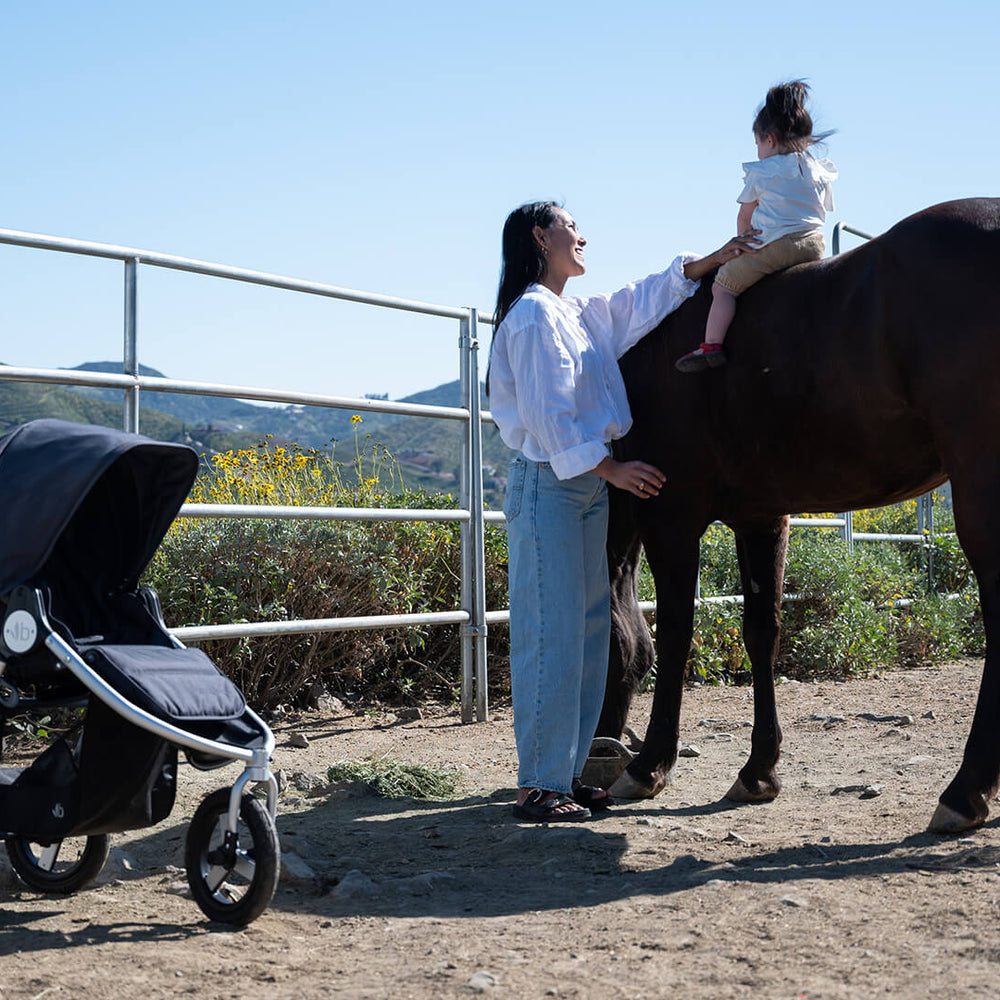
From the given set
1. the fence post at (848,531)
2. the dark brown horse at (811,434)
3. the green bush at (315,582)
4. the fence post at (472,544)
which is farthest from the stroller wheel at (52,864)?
the fence post at (848,531)

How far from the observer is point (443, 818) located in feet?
Result: 12.8

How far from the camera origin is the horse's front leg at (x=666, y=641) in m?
3.97

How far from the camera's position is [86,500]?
3211mm

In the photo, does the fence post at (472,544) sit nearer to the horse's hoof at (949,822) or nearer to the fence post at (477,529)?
the fence post at (477,529)

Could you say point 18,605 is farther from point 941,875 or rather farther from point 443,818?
point 941,875

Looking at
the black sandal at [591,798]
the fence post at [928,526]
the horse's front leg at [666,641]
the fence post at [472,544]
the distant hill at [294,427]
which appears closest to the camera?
the black sandal at [591,798]

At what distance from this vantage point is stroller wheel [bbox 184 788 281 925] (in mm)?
2621

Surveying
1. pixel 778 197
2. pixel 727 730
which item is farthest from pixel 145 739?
pixel 727 730

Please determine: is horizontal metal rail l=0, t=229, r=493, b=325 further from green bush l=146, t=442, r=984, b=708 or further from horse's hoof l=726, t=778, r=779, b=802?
horse's hoof l=726, t=778, r=779, b=802

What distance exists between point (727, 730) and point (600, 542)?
2202 mm

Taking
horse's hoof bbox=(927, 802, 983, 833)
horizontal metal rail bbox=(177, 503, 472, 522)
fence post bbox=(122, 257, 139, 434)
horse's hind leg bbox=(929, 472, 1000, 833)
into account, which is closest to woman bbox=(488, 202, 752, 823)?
horse's hind leg bbox=(929, 472, 1000, 833)

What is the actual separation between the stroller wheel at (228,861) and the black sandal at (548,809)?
3.62ft

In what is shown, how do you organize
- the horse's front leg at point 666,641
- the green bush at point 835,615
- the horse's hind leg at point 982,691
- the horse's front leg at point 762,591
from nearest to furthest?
the horse's hind leg at point 982,691, the horse's front leg at point 666,641, the horse's front leg at point 762,591, the green bush at point 835,615

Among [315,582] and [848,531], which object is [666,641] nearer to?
[315,582]
